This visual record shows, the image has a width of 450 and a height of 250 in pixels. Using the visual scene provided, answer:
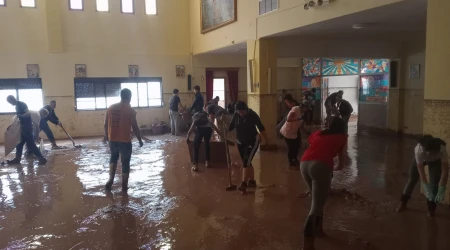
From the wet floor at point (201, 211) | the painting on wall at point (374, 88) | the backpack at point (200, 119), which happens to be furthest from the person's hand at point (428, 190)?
the painting on wall at point (374, 88)

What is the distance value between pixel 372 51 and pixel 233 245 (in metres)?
8.97

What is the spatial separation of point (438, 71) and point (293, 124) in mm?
2637

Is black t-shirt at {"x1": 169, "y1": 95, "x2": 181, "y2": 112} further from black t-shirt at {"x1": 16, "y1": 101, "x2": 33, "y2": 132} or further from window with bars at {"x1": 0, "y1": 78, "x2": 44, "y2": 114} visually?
black t-shirt at {"x1": 16, "y1": 101, "x2": 33, "y2": 132}

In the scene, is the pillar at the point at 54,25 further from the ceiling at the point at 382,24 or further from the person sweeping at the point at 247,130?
the person sweeping at the point at 247,130

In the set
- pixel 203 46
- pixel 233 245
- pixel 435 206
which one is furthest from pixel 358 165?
pixel 203 46

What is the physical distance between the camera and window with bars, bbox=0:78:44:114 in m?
11.8

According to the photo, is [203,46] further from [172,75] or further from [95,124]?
[95,124]

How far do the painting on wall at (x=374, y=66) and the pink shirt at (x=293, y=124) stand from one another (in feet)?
21.8

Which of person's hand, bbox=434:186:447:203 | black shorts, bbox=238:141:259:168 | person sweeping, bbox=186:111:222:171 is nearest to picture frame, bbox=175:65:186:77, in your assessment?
person sweeping, bbox=186:111:222:171

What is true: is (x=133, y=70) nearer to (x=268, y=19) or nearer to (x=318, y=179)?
Result: (x=268, y=19)

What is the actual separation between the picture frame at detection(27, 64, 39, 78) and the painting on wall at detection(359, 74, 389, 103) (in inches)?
434

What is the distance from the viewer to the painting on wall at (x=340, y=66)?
13.6 metres

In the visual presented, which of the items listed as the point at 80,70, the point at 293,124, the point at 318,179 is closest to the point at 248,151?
the point at 293,124

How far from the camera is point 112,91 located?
13023 millimetres
